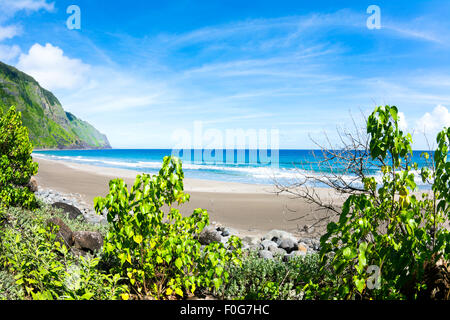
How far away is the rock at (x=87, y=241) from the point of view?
544 centimetres

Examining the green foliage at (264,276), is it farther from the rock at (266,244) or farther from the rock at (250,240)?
the rock at (250,240)

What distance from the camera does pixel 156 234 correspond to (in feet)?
11.7

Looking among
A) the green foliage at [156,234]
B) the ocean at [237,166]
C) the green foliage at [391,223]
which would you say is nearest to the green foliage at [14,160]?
the green foliage at [156,234]

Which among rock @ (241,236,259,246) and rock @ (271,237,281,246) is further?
rock @ (241,236,259,246)

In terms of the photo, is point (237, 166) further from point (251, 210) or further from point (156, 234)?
point (156, 234)

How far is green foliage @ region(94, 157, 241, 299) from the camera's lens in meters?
3.12

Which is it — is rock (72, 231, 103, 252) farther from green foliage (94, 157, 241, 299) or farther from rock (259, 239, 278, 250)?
rock (259, 239, 278, 250)

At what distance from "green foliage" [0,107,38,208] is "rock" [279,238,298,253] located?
714 centimetres

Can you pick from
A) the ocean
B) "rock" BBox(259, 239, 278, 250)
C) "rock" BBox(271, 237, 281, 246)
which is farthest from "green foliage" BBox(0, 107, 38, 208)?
"rock" BBox(271, 237, 281, 246)

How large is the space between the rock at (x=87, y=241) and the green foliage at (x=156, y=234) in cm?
220

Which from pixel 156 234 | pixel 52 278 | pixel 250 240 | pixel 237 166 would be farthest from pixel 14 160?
pixel 237 166
